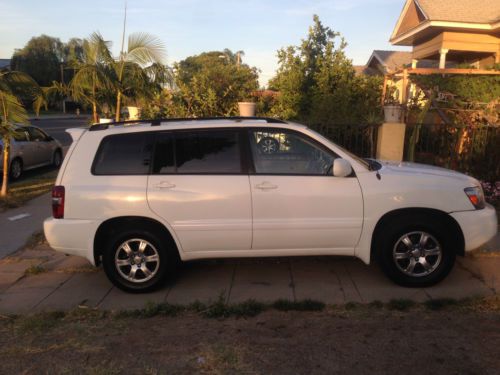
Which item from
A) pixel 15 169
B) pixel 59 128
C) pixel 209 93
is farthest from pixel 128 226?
pixel 59 128

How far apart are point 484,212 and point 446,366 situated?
6.65 ft

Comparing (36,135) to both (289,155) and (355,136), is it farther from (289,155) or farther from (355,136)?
(289,155)

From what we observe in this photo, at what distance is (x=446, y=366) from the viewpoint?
3.41 meters

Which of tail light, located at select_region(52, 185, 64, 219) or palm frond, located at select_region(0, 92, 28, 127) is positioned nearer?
tail light, located at select_region(52, 185, 64, 219)

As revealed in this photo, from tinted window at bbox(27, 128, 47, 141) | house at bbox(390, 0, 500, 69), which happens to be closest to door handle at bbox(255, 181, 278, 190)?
tinted window at bbox(27, 128, 47, 141)

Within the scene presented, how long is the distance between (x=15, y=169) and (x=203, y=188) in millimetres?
9615

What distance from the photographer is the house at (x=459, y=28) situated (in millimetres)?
14711

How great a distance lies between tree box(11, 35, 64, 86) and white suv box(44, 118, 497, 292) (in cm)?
5342

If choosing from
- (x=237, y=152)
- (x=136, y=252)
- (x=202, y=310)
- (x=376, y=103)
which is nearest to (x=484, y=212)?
(x=237, y=152)

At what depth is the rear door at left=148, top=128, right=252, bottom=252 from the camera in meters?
4.73

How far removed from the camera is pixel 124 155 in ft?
16.1

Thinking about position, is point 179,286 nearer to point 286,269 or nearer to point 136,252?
point 136,252

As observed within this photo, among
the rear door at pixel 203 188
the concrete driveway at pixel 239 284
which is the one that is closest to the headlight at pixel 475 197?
the concrete driveway at pixel 239 284

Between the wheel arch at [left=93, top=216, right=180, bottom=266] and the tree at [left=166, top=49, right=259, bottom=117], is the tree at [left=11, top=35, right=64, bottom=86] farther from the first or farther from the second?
the wheel arch at [left=93, top=216, right=180, bottom=266]
